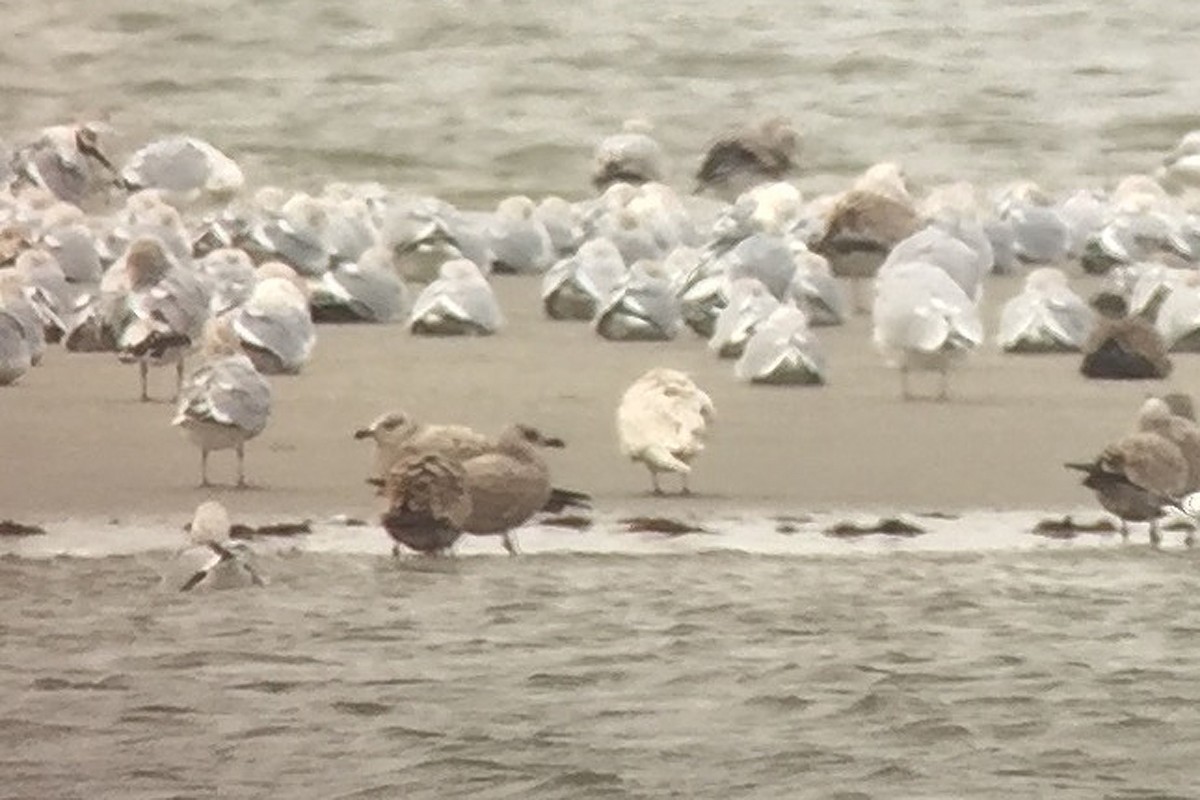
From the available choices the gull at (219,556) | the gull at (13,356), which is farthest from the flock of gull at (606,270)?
the gull at (219,556)

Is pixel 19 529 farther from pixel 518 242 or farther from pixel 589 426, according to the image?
pixel 518 242

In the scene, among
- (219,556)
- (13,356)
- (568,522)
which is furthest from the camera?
(13,356)

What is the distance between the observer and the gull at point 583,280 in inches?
96.9

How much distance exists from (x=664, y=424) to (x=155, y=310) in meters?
0.38

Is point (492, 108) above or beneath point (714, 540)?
above

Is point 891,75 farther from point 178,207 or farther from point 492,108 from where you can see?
point 178,207

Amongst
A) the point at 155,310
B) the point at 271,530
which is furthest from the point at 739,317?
the point at 271,530

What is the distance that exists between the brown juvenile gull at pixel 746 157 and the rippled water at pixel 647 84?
0.07 feet

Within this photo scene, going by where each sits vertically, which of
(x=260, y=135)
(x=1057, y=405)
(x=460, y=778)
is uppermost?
(x=260, y=135)

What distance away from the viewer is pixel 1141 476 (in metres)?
1.93

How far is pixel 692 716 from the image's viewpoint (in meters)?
1.53

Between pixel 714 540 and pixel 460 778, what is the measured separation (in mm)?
491

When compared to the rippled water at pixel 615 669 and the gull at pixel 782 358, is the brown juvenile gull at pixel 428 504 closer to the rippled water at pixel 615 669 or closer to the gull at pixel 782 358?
the rippled water at pixel 615 669

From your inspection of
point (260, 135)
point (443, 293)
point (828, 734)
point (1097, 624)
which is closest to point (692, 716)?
point (828, 734)
